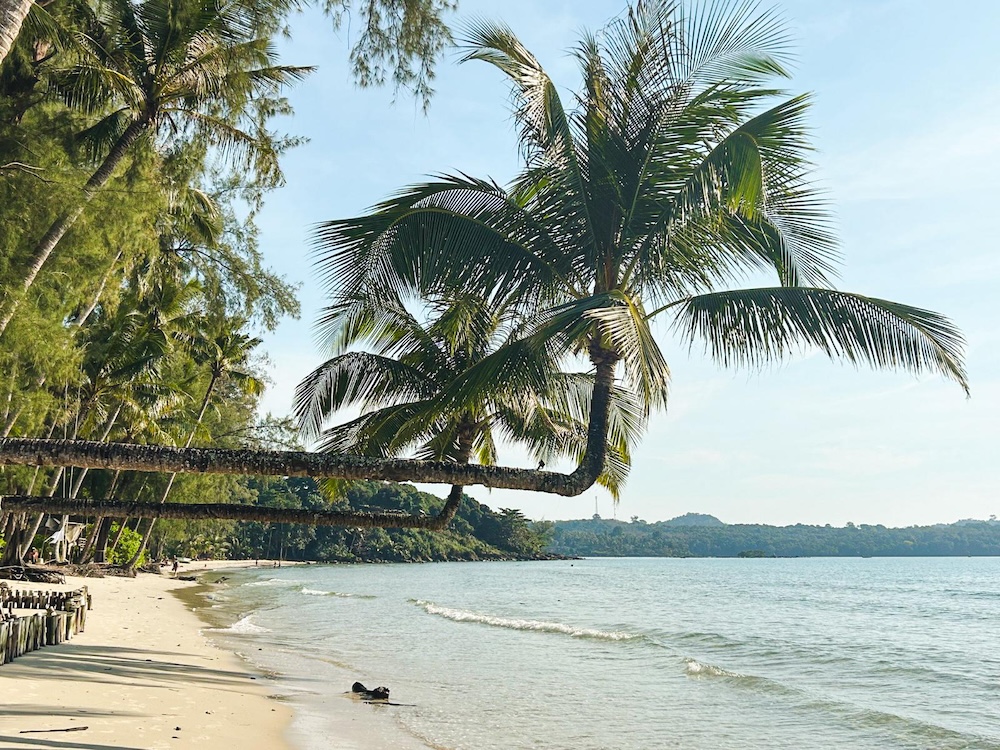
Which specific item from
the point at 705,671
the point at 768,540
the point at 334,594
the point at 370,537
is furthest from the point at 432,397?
the point at 768,540

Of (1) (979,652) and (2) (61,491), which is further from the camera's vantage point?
(2) (61,491)

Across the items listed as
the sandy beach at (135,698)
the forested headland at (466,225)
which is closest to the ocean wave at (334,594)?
the sandy beach at (135,698)

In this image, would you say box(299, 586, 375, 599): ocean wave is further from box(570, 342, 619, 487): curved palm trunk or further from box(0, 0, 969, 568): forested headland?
box(570, 342, 619, 487): curved palm trunk

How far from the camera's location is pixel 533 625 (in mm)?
26422

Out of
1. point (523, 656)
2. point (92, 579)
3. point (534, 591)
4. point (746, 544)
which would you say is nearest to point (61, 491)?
point (92, 579)

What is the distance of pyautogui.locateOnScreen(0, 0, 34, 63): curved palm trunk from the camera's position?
15.6ft

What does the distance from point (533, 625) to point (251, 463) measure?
2300 cm

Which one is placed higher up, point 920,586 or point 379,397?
point 379,397

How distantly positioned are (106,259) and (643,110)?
5934 millimetres

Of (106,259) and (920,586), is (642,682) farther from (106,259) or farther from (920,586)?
(920,586)

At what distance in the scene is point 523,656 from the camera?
1889cm

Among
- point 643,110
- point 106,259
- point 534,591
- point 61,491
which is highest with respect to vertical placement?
point 643,110

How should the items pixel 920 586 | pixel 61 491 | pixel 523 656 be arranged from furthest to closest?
pixel 920 586 < pixel 61 491 < pixel 523 656

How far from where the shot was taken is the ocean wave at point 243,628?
21.4 m
